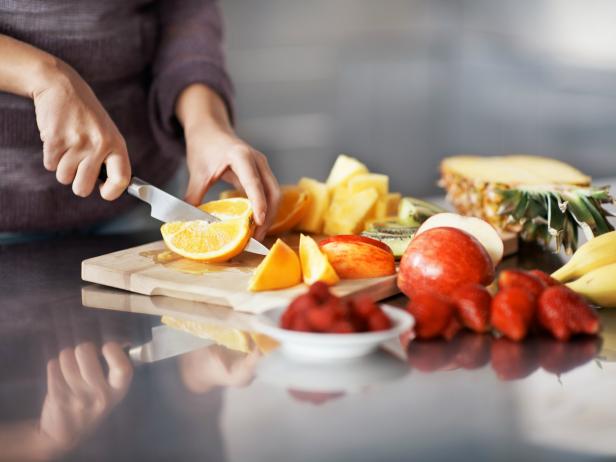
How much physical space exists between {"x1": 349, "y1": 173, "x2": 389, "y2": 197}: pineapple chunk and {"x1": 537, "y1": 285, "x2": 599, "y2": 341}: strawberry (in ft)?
2.55

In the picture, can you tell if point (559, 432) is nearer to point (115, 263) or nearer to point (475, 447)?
point (475, 447)

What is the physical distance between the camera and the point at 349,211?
187 centimetres

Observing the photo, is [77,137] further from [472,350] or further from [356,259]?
[472,350]

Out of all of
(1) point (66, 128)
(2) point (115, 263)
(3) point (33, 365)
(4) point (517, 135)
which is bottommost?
(4) point (517, 135)

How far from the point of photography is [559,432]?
91cm

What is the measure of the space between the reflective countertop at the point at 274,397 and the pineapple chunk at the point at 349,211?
54 cm

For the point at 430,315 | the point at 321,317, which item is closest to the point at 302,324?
the point at 321,317

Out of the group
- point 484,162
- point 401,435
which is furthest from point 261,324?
point 484,162

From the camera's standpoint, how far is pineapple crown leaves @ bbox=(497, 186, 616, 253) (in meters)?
1.69

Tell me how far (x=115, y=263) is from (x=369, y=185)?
2.01ft

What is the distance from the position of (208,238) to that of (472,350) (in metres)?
0.60

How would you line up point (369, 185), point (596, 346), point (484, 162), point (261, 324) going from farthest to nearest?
1. point (484, 162)
2. point (369, 185)
3. point (596, 346)
4. point (261, 324)

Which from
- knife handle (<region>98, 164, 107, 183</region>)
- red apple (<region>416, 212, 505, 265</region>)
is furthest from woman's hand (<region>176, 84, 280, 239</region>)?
red apple (<region>416, 212, 505, 265</region>)

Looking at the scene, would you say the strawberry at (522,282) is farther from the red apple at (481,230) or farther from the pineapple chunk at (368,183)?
the pineapple chunk at (368,183)
